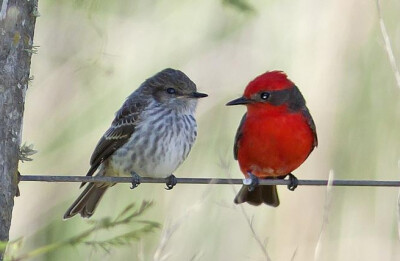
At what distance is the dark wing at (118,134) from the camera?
540 cm

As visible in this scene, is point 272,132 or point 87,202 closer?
point 87,202

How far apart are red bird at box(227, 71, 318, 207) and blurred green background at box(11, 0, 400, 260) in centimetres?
71

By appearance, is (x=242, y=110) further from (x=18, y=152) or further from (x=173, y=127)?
(x=18, y=152)

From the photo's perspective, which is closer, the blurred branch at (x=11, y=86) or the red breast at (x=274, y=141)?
the blurred branch at (x=11, y=86)

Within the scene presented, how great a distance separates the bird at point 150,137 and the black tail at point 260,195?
55 cm

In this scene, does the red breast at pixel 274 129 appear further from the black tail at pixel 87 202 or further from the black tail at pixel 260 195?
the black tail at pixel 87 202

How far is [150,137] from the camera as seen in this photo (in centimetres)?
532

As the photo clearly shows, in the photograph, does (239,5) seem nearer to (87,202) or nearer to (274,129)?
(274,129)

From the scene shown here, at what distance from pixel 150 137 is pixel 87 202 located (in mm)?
546

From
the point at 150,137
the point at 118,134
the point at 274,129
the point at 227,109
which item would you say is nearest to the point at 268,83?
the point at 274,129

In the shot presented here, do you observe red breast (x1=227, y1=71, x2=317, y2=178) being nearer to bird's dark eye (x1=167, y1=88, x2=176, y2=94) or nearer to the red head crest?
the red head crest

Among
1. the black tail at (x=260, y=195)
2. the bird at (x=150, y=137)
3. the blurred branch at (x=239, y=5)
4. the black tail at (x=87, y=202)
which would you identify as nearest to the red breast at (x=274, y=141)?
the black tail at (x=260, y=195)

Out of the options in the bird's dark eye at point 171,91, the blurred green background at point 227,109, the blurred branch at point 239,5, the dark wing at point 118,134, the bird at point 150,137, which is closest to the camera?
the blurred branch at point 239,5

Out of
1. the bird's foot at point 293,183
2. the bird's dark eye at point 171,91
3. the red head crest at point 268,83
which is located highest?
the red head crest at point 268,83
